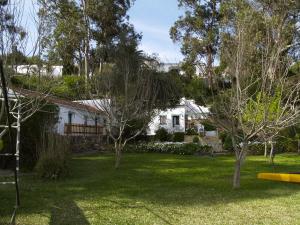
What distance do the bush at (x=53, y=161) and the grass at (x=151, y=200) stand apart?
348mm

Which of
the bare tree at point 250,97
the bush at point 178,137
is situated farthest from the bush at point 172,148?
the bare tree at point 250,97

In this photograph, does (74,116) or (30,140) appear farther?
(74,116)

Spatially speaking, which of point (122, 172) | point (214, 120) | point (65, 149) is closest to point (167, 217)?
point (214, 120)

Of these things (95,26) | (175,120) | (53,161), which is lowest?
(53,161)

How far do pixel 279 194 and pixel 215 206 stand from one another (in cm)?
277

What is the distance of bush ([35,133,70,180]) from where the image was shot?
14219 millimetres

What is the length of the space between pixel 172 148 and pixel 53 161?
50.4ft

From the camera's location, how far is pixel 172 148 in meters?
29.0

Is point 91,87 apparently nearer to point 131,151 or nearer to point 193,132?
point 131,151

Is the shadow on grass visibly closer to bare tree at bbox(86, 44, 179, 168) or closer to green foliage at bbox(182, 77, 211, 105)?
bare tree at bbox(86, 44, 179, 168)

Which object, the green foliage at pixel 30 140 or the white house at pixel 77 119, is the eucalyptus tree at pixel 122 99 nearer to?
the white house at pixel 77 119

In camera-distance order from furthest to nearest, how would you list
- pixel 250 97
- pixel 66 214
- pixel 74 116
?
1. pixel 74 116
2. pixel 250 97
3. pixel 66 214

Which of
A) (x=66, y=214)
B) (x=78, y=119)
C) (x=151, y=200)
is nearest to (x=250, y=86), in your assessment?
(x=151, y=200)

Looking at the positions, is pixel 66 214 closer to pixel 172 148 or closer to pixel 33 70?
pixel 33 70
